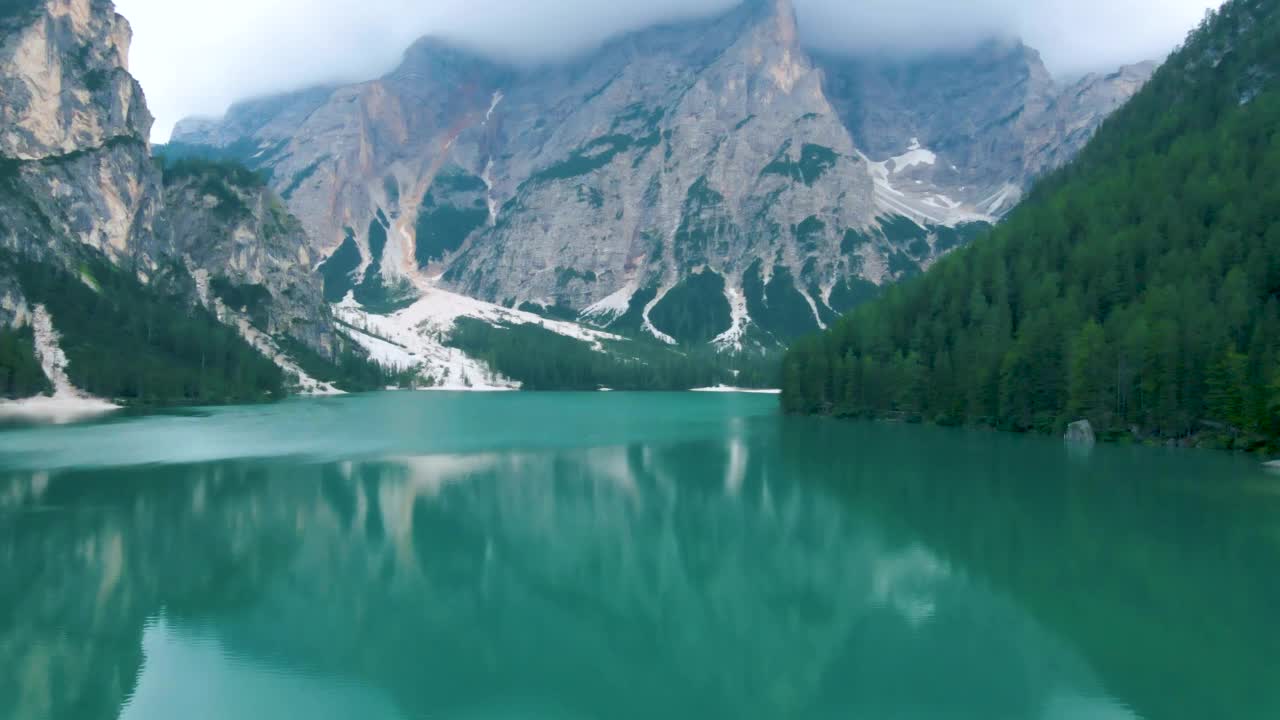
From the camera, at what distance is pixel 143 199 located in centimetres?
18125

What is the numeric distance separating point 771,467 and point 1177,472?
873 inches

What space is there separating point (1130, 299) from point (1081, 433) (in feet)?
54.9

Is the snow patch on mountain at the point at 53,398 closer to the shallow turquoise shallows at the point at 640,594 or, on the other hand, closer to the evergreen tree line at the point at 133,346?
the evergreen tree line at the point at 133,346

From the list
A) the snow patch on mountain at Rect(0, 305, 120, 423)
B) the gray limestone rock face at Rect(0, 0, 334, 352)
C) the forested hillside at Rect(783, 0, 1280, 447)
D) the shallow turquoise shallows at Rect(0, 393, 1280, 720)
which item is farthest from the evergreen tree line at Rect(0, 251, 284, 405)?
the forested hillside at Rect(783, 0, 1280, 447)

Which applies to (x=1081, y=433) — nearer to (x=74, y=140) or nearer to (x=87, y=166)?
(x=87, y=166)

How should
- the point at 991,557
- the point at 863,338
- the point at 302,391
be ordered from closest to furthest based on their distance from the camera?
the point at 991,557 < the point at 863,338 < the point at 302,391

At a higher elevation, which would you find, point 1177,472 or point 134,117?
point 134,117

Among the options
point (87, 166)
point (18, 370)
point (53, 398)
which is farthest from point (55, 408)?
point (87, 166)

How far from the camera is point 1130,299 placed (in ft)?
238

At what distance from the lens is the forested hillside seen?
58.9m

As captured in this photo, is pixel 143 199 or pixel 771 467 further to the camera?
pixel 143 199

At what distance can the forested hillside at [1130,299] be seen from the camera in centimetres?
5894

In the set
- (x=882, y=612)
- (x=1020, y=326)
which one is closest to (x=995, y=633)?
(x=882, y=612)

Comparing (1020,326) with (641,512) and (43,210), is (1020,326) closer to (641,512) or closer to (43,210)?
(641,512)
